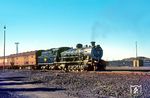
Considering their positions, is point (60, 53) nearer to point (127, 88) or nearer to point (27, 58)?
point (27, 58)

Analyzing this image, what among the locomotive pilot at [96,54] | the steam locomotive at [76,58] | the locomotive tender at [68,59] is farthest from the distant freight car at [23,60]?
the locomotive pilot at [96,54]

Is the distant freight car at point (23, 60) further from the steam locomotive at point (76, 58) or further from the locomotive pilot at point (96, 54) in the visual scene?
the locomotive pilot at point (96, 54)

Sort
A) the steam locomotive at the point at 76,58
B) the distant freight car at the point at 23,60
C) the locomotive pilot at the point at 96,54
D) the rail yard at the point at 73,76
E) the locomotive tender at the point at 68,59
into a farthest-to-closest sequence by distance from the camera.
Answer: the distant freight car at the point at 23,60, the locomotive tender at the point at 68,59, the steam locomotive at the point at 76,58, the locomotive pilot at the point at 96,54, the rail yard at the point at 73,76

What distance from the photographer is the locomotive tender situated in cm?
4259

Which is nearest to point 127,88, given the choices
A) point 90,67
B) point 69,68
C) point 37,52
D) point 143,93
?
point 143,93

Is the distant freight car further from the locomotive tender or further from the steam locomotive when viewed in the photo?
the steam locomotive

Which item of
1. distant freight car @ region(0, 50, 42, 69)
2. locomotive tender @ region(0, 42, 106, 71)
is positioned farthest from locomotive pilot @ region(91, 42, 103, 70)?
distant freight car @ region(0, 50, 42, 69)

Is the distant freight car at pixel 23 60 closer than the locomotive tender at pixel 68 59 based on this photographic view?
No

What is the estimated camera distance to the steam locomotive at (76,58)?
139ft

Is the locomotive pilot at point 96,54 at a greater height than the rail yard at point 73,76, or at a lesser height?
greater

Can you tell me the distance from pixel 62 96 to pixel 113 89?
11.7ft

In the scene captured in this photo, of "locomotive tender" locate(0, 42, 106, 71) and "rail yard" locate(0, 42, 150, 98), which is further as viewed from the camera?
"locomotive tender" locate(0, 42, 106, 71)

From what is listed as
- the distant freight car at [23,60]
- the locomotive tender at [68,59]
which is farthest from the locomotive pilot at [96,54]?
the distant freight car at [23,60]

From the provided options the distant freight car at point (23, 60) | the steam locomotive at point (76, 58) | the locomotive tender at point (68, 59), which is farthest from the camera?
the distant freight car at point (23, 60)
